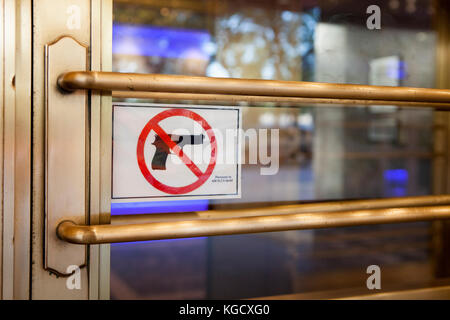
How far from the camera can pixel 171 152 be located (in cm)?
86

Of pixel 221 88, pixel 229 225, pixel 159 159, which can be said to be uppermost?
pixel 221 88

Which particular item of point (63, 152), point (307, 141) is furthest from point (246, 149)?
point (307, 141)

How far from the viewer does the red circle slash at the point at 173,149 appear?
85 centimetres

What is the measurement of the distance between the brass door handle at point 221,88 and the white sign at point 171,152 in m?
0.05

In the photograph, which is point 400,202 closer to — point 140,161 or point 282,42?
point 140,161

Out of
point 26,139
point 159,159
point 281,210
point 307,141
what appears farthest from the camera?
point 307,141

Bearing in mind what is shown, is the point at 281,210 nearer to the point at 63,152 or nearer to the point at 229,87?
the point at 229,87

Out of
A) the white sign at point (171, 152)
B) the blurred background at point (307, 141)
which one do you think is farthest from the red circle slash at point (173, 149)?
the blurred background at point (307, 141)

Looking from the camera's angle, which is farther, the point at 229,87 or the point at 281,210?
the point at 281,210

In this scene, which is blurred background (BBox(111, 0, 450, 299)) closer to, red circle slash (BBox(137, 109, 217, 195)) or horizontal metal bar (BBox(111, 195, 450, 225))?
horizontal metal bar (BBox(111, 195, 450, 225))

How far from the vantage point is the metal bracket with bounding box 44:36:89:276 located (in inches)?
29.7

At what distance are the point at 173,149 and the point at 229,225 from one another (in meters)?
0.19

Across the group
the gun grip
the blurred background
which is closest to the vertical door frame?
the gun grip

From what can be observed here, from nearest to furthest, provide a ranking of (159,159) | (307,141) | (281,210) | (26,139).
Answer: (26,139) → (159,159) → (281,210) → (307,141)
